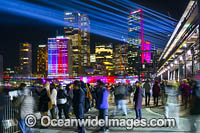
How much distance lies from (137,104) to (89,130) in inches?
92.7

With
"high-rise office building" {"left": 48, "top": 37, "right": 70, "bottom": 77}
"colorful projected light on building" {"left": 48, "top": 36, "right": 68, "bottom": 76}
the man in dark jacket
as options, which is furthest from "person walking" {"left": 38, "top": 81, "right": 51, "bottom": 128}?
"colorful projected light on building" {"left": 48, "top": 36, "right": 68, "bottom": 76}

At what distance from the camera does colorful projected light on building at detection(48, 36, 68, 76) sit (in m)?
160

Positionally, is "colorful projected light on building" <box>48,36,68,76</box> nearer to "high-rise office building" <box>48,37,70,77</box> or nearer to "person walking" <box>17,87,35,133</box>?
"high-rise office building" <box>48,37,70,77</box>

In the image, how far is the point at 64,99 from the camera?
A: 386 inches

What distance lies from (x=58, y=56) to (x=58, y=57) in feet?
3.16

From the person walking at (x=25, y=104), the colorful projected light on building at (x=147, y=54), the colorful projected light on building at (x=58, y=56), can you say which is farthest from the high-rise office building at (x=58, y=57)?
the person walking at (x=25, y=104)

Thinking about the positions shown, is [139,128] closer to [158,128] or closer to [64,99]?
[158,128]

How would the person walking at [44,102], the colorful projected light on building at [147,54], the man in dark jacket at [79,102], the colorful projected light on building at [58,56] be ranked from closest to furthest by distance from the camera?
the man in dark jacket at [79,102]
the person walking at [44,102]
the colorful projected light on building at [147,54]
the colorful projected light on building at [58,56]

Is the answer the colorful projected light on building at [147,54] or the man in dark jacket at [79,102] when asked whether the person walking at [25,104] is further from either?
the colorful projected light on building at [147,54]

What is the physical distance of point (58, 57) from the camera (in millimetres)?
163125

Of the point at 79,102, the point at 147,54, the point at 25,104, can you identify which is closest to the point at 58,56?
the point at 147,54

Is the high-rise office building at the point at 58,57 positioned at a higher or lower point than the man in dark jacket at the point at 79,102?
higher

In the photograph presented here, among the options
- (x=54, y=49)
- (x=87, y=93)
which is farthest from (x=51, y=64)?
(x=87, y=93)

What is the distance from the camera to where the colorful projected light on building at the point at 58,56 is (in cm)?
16000
